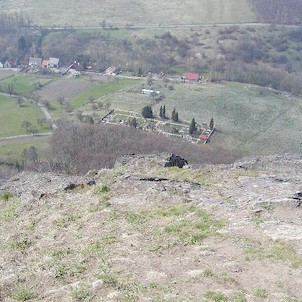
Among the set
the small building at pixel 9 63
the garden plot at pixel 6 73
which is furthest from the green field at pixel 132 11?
the garden plot at pixel 6 73

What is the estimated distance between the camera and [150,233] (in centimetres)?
1530

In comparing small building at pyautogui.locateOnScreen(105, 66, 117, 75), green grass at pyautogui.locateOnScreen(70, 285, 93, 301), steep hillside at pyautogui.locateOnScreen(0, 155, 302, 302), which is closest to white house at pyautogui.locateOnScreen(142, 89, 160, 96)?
small building at pyautogui.locateOnScreen(105, 66, 117, 75)

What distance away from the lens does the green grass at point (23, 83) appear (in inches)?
3280

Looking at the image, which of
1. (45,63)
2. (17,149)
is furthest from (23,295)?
(45,63)

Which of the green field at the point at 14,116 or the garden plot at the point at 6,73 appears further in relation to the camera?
the garden plot at the point at 6,73

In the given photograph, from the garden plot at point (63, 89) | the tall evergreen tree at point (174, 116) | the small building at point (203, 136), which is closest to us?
the small building at point (203, 136)

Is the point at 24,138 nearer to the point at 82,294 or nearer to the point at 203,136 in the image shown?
the point at 203,136

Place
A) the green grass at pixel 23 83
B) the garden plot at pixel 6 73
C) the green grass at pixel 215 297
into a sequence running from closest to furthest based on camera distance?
the green grass at pixel 215 297 → the green grass at pixel 23 83 → the garden plot at pixel 6 73

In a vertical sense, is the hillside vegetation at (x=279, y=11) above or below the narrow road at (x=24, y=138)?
above

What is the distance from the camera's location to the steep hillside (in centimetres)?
1187

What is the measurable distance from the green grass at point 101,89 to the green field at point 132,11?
3762cm

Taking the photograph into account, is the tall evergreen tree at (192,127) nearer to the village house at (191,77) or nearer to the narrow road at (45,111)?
the narrow road at (45,111)

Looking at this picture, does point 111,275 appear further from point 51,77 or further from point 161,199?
point 51,77

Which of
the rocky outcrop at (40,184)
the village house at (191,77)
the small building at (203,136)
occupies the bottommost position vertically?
the small building at (203,136)
